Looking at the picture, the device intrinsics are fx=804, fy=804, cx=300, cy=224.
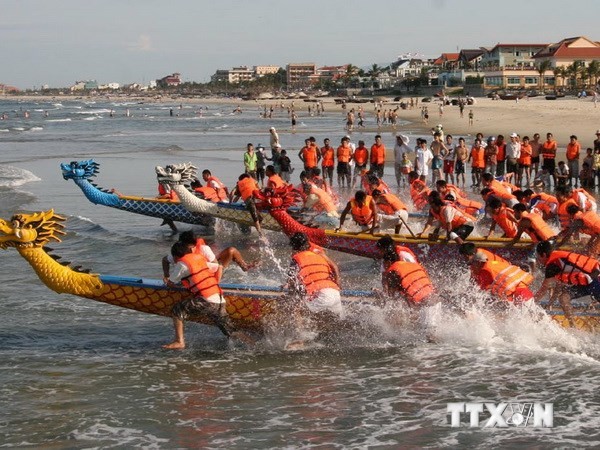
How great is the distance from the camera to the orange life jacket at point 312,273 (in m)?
8.99

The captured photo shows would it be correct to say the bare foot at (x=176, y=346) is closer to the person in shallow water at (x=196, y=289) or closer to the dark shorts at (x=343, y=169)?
the person in shallow water at (x=196, y=289)

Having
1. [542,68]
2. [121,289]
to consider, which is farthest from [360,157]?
[542,68]

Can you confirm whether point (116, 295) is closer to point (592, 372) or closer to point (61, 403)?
point (61, 403)

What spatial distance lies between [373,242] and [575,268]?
4.54 m

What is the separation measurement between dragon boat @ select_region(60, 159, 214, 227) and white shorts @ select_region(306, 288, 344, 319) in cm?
820

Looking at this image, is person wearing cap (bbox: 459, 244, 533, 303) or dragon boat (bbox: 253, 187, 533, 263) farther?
dragon boat (bbox: 253, 187, 533, 263)

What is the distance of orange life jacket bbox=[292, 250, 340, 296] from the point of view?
8992mm

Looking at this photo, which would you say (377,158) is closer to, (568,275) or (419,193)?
(419,193)

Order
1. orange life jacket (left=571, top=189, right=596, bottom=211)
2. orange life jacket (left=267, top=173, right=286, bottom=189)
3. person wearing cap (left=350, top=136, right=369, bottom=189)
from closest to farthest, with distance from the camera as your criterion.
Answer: orange life jacket (left=571, top=189, right=596, bottom=211), orange life jacket (left=267, top=173, right=286, bottom=189), person wearing cap (left=350, top=136, right=369, bottom=189)

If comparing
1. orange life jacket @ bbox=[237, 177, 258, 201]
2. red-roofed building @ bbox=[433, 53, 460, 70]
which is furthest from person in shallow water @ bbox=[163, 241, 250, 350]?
red-roofed building @ bbox=[433, 53, 460, 70]

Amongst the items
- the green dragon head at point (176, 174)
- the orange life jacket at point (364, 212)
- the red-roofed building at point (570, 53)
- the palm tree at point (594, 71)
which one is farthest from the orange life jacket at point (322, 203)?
the red-roofed building at point (570, 53)

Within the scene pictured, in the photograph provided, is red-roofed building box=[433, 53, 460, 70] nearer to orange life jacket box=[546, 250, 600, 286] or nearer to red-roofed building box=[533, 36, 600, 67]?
red-roofed building box=[533, 36, 600, 67]

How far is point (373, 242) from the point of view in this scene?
1320cm

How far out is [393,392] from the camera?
8.16m
